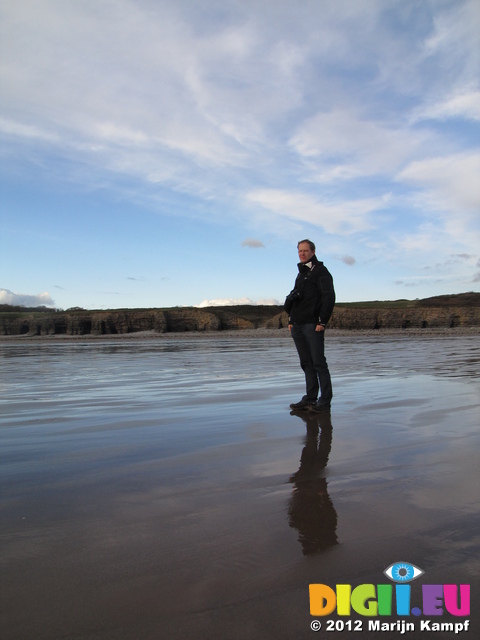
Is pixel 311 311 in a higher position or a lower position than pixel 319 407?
higher

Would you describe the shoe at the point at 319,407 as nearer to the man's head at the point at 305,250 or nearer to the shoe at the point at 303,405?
the shoe at the point at 303,405

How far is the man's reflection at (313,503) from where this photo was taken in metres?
2.01

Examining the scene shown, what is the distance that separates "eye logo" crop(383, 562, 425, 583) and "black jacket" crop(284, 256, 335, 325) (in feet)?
13.7

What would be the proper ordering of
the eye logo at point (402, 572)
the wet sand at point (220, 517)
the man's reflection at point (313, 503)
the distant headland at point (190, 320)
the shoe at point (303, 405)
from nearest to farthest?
the wet sand at point (220, 517)
the eye logo at point (402, 572)
the man's reflection at point (313, 503)
the shoe at point (303, 405)
the distant headland at point (190, 320)

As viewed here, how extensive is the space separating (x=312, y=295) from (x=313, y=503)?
12.6 ft

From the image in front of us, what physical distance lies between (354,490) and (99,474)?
157 centimetres

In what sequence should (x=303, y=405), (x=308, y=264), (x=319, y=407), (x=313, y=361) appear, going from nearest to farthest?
(x=319, y=407) < (x=303, y=405) < (x=313, y=361) < (x=308, y=264)

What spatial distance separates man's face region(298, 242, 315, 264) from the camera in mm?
6031

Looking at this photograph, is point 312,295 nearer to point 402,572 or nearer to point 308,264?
point 308,264

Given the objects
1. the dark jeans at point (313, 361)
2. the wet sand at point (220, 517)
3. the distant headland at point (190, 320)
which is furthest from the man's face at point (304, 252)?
the distant headland at point (190, 320)

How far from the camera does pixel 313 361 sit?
5941mm

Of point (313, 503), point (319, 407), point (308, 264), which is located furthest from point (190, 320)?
point (313, 503)

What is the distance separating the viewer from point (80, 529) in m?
2.10

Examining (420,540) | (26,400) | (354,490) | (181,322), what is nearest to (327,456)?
(354,490)
